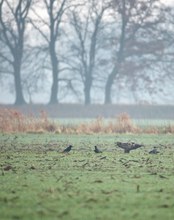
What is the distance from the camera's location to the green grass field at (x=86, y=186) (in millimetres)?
8945

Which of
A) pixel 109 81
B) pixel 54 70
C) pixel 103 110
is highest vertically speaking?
pixel 54 70

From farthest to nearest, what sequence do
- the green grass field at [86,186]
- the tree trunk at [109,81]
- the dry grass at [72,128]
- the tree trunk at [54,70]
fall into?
the tree trunk at [54,70], the tree trunk at [109,81], the dry grass at [72,128], the green grass field at [86,186]

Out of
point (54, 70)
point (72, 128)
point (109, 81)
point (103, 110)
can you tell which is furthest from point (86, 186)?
point (54, 70)

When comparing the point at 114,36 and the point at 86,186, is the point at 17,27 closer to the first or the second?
the point at 114,36

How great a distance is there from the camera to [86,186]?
37.9 ft

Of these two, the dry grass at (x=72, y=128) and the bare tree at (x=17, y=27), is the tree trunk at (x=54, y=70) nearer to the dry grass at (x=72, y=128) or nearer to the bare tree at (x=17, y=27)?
the bare tree at (x=17, y=27)

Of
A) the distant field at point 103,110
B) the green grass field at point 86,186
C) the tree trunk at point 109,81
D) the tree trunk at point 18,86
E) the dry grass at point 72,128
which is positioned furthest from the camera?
the tree trunk at point 18,86

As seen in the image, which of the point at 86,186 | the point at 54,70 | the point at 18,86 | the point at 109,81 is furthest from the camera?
the point at 54,70

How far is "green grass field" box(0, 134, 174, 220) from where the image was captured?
8.95m

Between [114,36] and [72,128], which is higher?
[114,36]

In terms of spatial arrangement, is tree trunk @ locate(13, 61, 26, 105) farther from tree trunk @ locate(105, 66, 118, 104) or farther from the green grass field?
the green grass field

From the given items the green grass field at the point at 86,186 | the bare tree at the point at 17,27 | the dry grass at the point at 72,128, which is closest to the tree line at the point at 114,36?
the bare tree at the point at 17,27

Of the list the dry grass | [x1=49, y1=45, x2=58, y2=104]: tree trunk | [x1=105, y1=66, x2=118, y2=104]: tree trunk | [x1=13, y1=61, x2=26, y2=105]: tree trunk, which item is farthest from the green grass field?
[x1=49, y1=45, x2=58, y2=104]: tree trunk

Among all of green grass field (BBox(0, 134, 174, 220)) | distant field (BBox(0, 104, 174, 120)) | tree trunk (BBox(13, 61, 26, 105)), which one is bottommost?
green grass field (BBox(0, 134, 174, 220))
